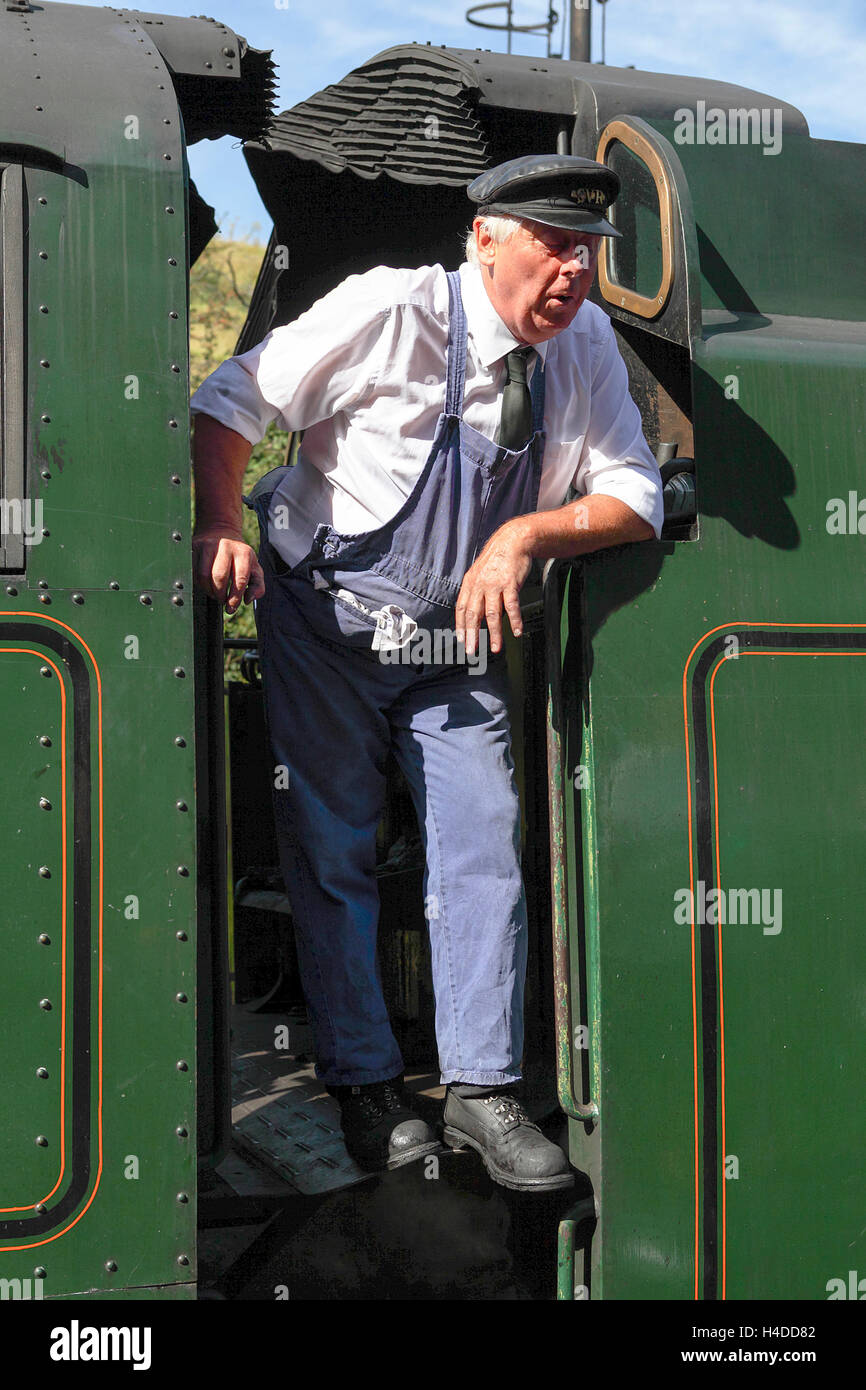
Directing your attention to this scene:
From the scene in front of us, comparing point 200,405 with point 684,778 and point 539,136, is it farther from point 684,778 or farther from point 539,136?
point 539,136

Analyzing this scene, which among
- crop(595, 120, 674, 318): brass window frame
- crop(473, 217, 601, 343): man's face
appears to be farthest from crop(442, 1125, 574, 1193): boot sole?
crop(595, 120, 674, 318): brass window frame

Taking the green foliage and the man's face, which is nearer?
the man's face

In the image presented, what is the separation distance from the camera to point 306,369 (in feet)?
7.36

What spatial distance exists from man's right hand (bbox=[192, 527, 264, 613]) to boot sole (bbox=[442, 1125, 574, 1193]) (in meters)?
0.99

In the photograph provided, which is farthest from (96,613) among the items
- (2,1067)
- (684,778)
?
(684,778)

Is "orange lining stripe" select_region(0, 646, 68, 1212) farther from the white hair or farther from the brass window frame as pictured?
the brass window frame

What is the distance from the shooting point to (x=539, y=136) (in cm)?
297

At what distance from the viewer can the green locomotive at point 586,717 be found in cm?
197

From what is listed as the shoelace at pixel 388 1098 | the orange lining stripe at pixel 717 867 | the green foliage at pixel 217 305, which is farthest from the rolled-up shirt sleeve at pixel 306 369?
the green foliage at pixel 217 305

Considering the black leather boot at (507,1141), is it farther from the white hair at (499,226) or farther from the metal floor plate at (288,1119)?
the white hair at (499,226)

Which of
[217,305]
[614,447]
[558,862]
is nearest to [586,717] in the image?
[558,862]

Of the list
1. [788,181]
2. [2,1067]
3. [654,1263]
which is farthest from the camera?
[788,181]

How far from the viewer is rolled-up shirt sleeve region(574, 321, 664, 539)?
7.52 feet

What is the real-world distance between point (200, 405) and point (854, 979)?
149cm
